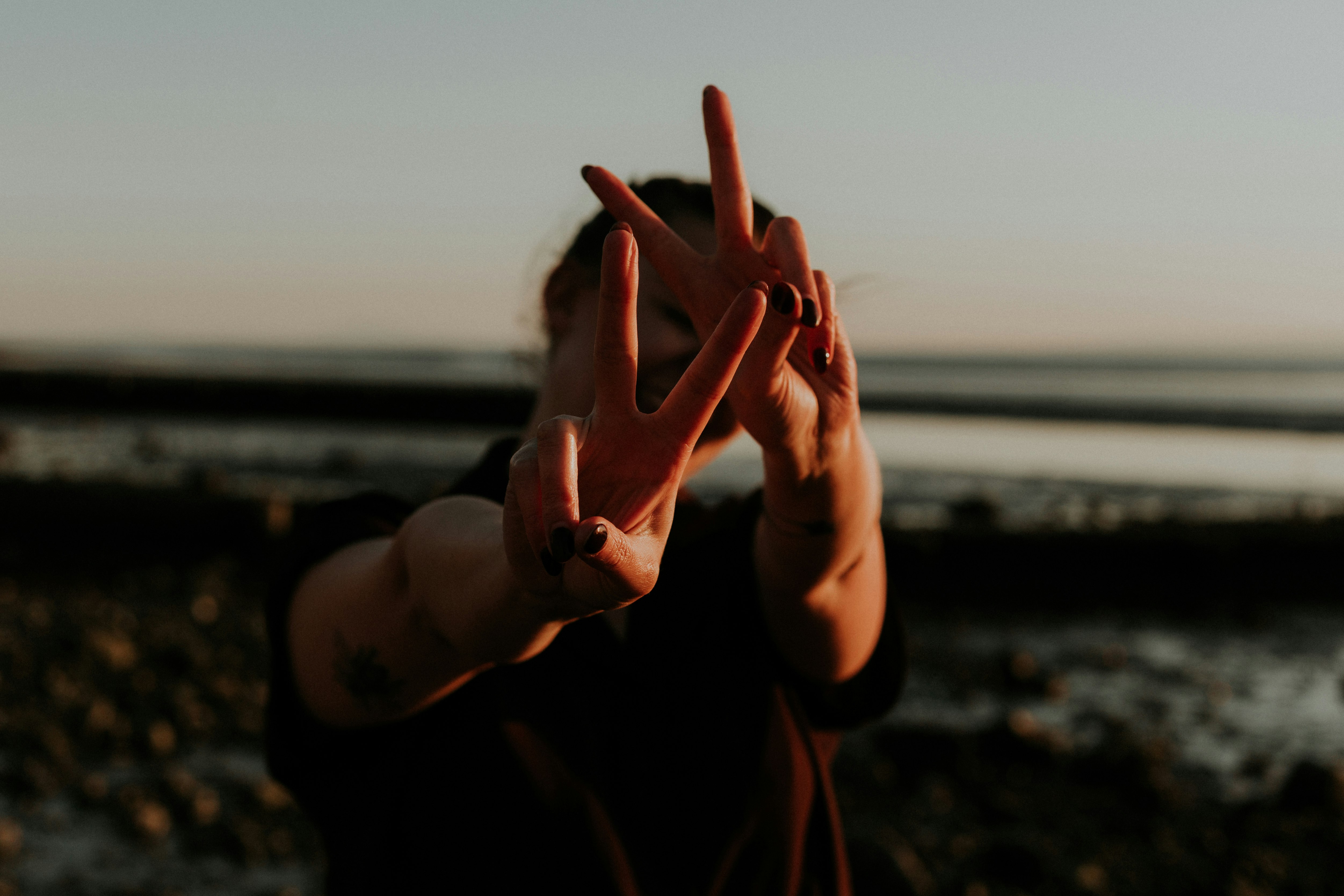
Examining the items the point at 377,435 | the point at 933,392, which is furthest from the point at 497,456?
the point at 933,392

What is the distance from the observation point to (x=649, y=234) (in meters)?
1.38

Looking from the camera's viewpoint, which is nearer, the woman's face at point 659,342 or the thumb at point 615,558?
the thumb at point 615,558

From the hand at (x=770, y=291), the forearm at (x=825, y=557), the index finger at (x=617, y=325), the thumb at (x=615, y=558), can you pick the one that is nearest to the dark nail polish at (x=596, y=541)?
the thumb at (x=615, y=558)

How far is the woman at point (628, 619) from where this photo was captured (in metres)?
1.11

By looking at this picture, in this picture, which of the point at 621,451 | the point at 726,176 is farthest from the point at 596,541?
the point at 726,176

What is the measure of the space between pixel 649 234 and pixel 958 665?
4.87 m

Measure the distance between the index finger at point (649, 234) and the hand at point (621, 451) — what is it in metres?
0.26

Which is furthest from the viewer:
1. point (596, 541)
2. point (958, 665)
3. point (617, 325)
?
point (958, 665)

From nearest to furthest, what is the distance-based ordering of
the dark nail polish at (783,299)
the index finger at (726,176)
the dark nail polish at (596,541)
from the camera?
the dark nail polish at (596,541), the dark nail polish at (783,299), the index finger at (726,176)

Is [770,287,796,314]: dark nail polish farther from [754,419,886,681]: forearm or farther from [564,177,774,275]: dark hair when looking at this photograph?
[564,177,774,275]: dark hair

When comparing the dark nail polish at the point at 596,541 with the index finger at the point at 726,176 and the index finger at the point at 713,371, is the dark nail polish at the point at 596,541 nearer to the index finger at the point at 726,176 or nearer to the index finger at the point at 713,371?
the index finger at the point at 713,371

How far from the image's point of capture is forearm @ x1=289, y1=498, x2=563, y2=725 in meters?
1.25

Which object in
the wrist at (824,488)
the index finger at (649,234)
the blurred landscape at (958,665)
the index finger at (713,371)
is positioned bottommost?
the blurred landscape at (958,665)

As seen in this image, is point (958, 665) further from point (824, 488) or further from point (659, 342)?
point (659, 342)
